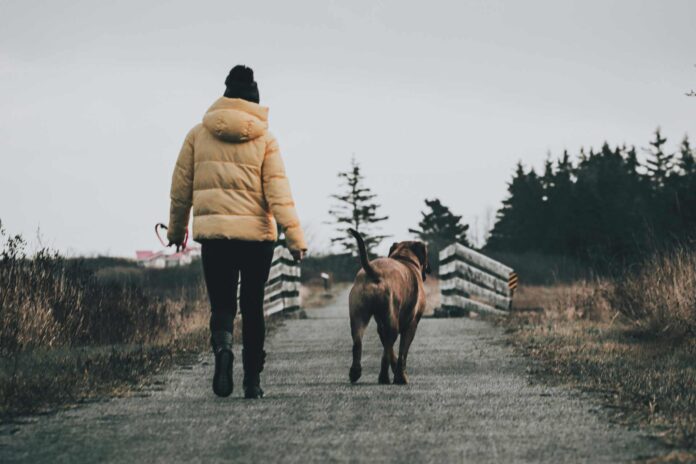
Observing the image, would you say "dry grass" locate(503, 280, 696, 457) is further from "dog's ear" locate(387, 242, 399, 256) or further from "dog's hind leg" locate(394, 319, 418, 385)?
"dog's ear" locate(387, 242, 399, 256)

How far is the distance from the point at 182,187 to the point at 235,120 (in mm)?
631

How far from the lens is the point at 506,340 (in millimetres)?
11328

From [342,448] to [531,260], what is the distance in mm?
61174

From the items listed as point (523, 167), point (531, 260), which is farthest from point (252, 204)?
point (523, 167)

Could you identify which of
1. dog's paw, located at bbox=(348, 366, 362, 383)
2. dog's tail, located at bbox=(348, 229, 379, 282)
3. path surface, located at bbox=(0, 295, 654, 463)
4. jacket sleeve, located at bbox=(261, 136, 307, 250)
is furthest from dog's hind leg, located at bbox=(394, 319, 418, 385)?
jacket sleeve, located at bbox=(261, 136, 307, 250)

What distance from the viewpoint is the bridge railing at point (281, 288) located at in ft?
62.0

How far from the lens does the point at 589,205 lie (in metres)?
64.2

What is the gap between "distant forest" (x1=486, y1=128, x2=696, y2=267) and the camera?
60.4 metres

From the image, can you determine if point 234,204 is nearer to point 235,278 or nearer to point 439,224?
point 235,278

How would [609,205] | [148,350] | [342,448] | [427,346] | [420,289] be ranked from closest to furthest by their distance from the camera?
1. [342,448]
2. [420,289]
3. [148,350]
4. [427,346]
5. [609,205]

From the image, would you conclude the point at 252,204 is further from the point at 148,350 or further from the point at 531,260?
the point at 531,260

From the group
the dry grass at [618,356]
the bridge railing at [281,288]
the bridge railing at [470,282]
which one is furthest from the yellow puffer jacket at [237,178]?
the bridge railing at [281,288]

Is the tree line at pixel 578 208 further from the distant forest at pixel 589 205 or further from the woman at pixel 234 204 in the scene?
the woman at pixel 234 204

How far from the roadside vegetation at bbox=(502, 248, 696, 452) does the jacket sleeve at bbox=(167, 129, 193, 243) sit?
120 inches
